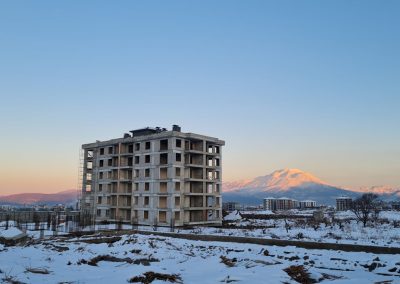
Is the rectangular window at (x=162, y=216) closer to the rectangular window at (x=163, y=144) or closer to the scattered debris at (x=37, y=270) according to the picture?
the rectangular window at (x=163, y=144)

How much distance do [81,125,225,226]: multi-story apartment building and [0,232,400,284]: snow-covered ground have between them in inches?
1216

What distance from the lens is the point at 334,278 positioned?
14172 millimetres

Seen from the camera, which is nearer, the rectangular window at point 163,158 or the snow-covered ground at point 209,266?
the snow-covered ground at point 209,266

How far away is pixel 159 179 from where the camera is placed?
55.8 m

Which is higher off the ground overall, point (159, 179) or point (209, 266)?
point (159, 179)

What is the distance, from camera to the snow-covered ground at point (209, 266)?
1323cm

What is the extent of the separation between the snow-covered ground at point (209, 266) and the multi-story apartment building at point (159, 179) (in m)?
30.9

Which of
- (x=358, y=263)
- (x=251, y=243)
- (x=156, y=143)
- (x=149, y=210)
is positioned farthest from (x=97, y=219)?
(x=358, y=263)

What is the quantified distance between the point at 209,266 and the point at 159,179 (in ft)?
130

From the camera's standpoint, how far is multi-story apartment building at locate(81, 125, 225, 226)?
179ft

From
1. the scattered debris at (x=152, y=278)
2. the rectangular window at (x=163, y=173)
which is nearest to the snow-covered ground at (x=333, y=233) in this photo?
the scattered debris at (x=152, y=278)

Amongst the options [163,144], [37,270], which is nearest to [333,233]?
[37,270]

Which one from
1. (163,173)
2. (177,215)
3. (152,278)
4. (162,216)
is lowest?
(162,216)

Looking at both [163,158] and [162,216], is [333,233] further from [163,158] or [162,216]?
[163,158]
